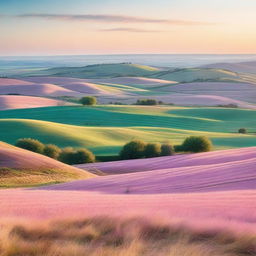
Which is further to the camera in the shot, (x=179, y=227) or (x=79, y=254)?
(x=179, y=227)

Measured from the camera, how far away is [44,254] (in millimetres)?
7824

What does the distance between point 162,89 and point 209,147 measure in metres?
121

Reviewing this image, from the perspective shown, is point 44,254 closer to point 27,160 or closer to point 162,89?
point 27,160

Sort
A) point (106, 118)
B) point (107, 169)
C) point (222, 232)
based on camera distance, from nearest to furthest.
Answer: point (222, 232) < point (107, 169) < point (106, 118)

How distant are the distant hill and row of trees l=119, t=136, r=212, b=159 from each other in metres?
20.4

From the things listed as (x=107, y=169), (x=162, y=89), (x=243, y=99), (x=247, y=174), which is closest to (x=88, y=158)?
(x=107, y=169)

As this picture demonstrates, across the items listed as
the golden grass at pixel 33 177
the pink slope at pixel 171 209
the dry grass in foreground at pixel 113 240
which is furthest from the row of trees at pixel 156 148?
the dry grass in foreground at pixel 113 240

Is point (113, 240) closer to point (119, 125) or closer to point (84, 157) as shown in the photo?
point (84, 157)

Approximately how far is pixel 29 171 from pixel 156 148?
27.2 m

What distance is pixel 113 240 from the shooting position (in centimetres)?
874

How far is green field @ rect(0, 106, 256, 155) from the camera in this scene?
229 ft

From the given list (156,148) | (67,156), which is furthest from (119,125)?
(67,156)

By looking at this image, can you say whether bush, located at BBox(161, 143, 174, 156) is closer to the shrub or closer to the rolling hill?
the shrub

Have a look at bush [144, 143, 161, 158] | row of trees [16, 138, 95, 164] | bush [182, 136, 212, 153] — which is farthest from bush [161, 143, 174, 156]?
row of trees [16, 138, 95, 164]
